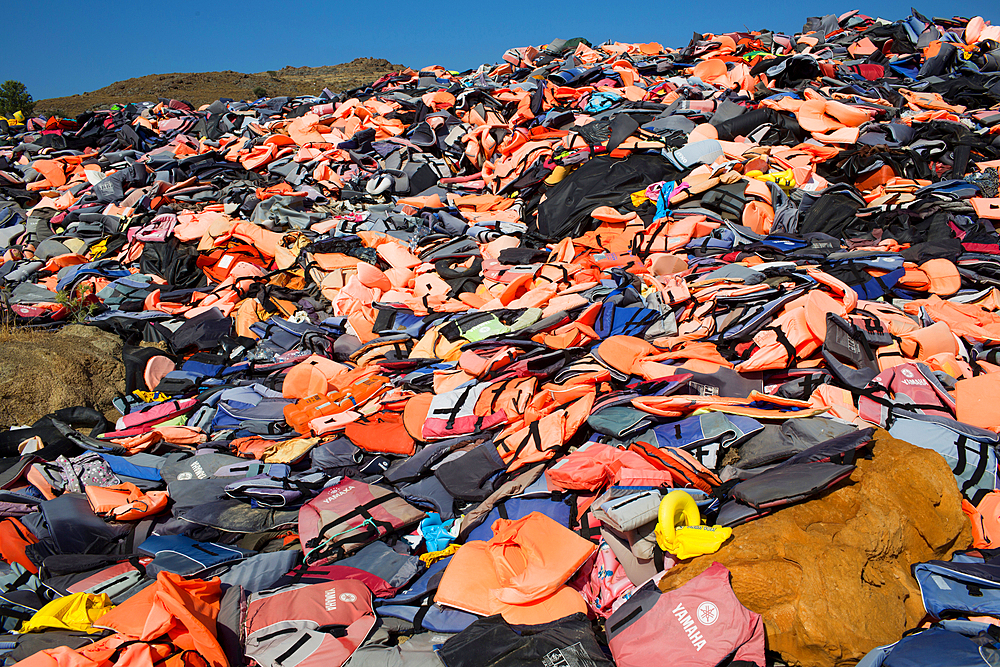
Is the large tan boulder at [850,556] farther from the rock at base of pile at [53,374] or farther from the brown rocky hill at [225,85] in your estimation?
the brown rocky hill at [225,85]

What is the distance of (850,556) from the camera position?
2369mm

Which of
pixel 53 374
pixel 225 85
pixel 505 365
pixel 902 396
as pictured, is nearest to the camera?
pixel 902 396

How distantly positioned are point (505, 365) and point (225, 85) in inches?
1063

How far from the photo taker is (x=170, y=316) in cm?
646

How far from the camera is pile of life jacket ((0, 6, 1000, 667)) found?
8.25ft

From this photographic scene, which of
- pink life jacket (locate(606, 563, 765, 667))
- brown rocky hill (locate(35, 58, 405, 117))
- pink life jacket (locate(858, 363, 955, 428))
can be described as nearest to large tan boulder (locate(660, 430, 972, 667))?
pink life jacket (locate(606, 563, 765, 667))

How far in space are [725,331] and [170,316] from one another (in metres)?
6.00

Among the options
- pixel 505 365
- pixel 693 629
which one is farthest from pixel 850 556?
pixel 505 365

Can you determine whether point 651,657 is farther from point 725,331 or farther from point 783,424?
point 725,331

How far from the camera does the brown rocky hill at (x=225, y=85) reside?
2236 centimetres

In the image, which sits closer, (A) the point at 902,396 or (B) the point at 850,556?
(B) the point at 850,556

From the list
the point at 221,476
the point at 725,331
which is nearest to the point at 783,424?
the point at 725,331

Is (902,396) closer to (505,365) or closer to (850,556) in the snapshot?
(850,556)

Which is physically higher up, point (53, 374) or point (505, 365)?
point (53, 374)
